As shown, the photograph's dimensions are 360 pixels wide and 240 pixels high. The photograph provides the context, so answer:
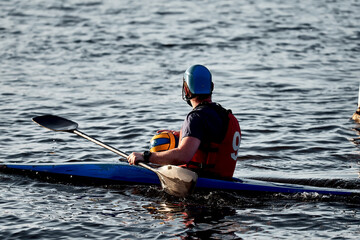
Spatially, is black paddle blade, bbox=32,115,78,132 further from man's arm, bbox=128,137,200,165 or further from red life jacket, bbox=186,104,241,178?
man's arm, bbox=128,137,200,165

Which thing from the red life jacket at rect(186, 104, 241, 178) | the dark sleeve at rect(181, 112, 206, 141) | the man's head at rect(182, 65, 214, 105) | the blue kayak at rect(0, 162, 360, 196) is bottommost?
the blue kayak at rect(0, 162, 360, 196)

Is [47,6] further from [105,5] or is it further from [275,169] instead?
[275,169]

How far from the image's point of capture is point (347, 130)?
10039 millimetres

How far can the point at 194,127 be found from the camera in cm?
602

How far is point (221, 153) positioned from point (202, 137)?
36 cm

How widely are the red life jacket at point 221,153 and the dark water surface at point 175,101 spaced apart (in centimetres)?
30

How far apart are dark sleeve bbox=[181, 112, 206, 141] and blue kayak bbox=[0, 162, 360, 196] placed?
26.8 inches

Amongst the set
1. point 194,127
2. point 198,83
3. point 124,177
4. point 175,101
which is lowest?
point 124,177

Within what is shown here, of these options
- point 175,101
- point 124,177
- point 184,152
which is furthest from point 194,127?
point 175,101

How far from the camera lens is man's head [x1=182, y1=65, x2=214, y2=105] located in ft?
20.4

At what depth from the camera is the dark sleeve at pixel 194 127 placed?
6016 mm

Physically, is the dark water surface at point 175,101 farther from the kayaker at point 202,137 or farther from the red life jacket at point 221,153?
the kayaker at point 202,137

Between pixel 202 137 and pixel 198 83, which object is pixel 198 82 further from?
pixel 202 137

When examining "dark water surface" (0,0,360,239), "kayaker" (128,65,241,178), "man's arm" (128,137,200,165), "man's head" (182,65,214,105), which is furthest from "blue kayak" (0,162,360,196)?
"man's head" (182,65,214,105)
